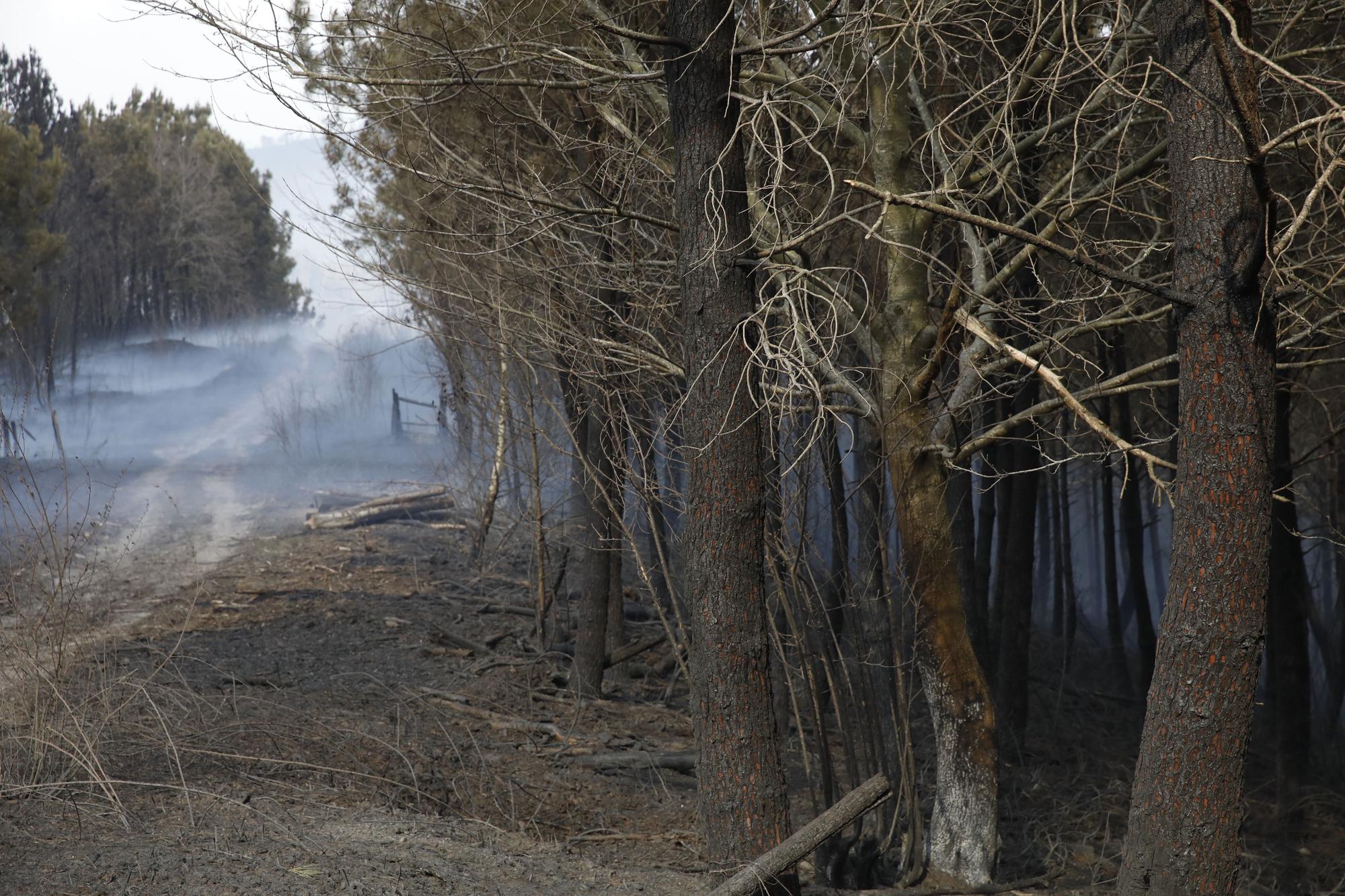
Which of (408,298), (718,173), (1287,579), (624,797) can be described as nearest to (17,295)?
(408,298)

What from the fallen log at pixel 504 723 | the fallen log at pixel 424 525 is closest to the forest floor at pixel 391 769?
the fallen log at pixel 504 723

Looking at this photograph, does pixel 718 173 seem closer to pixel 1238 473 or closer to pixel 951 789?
pixel 1238 473

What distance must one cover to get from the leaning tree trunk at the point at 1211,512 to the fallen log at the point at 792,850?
3.78 feet

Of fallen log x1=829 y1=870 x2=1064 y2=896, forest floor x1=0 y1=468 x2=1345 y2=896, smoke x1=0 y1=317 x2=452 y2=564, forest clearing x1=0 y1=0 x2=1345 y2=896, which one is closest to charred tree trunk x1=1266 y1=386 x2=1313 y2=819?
forest clearing x1=0 y1=0 x2=1345 y2=896

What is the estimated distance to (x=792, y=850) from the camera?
4117mm

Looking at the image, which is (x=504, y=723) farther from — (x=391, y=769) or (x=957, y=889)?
(x=957, y=889)

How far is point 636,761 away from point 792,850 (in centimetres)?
397

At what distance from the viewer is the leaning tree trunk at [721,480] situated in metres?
4.41

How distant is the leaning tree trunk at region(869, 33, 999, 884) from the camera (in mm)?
6496

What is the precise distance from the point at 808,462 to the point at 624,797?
10.1ft

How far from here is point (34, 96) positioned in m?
24.1

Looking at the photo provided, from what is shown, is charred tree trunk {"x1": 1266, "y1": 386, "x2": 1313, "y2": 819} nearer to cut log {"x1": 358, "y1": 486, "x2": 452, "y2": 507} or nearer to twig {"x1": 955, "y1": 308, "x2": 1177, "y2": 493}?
twig {"x1": 955, "y1": 308, "x2": 1177, "y2": 493}

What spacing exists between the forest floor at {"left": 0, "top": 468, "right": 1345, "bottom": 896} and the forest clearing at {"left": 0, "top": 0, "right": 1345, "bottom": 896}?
4cm

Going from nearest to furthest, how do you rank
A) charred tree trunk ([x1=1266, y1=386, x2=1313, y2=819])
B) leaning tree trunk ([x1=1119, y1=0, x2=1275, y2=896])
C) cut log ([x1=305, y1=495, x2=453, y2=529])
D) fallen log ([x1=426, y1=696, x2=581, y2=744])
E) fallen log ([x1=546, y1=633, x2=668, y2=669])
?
leaning tree trunk ([x1=1119, y1=0, x2=1275, y2=896]) → fallen log ([x1=426, y1=696, x2=581, y2=744]) → charred tree trunk ([x1=1266, y1=386, x2=1313, y2=819]) → fallen log ([x1=546, y1=633, x2=668, y2=669]) → cut log ([x1=305, y1=495, x2=453, y2=529])
